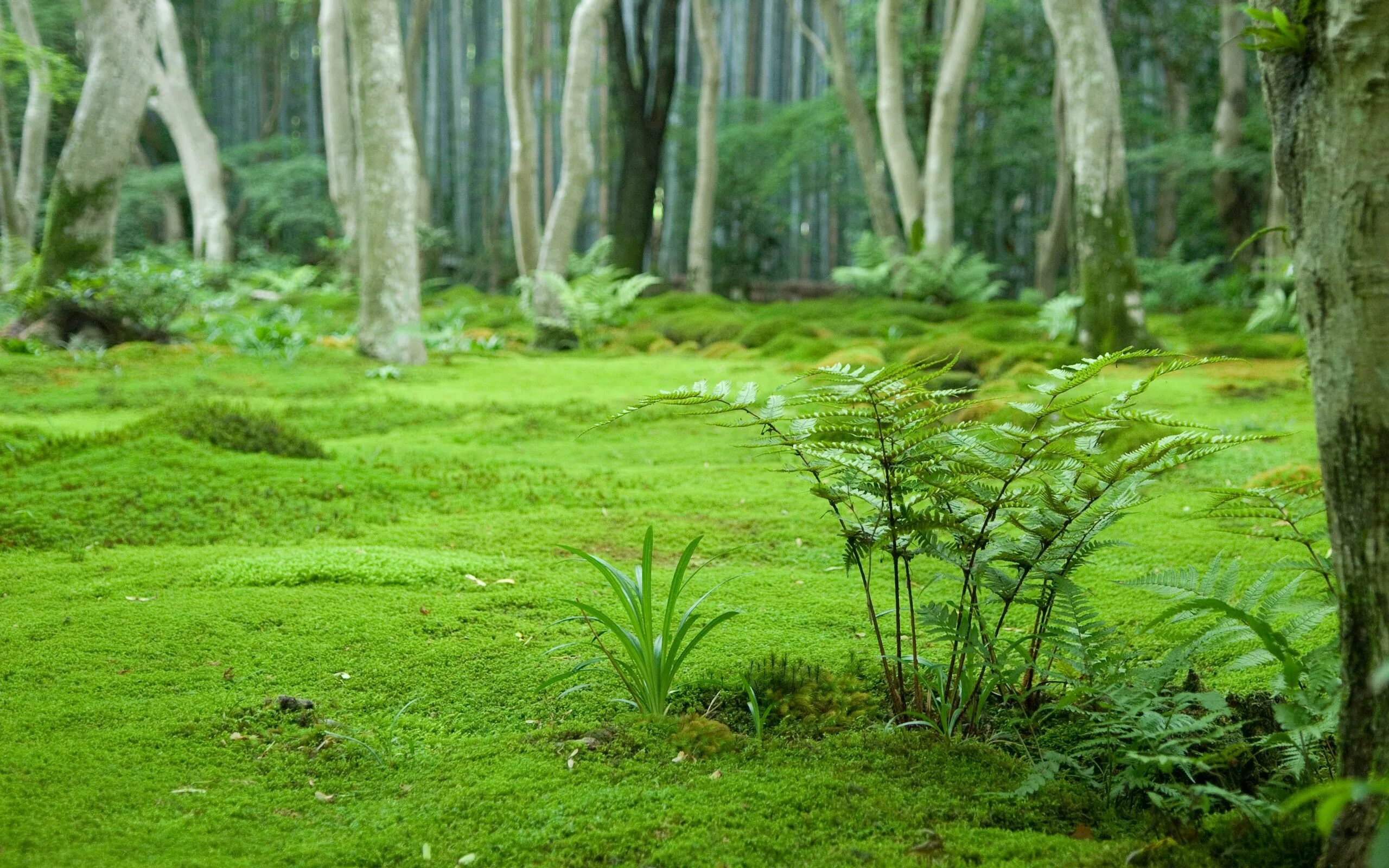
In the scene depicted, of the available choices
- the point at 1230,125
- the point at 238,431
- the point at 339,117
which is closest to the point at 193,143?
the point at 339,117

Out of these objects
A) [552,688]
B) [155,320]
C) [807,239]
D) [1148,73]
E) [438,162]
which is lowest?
[552,688]

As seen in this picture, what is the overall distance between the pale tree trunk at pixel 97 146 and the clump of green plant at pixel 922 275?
7.84 metres

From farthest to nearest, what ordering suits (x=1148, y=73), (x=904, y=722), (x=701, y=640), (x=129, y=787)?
(x=1148, y=73) → (x=701, y=640) → (x=904, y=722) → (x=129, y=787)

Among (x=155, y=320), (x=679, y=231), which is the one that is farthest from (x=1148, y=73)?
(x=155, y=320)

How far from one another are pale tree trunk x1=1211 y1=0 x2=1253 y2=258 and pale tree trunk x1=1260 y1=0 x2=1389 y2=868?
1357cm

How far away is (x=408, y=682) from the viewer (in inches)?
93.7

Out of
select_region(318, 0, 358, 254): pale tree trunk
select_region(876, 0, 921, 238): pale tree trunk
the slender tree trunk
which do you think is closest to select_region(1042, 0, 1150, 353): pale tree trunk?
select_region(876, 0, 921, 238): pale tree trunk

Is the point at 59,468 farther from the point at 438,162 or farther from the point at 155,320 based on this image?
the point at 438,162

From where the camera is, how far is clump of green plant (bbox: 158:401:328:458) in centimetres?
463

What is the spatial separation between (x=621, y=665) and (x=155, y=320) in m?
8.11

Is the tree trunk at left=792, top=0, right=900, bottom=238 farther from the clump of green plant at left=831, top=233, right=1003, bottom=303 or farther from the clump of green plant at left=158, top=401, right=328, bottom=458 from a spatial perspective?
the clump of green plant at left=158, top=401, right=328, bottom=458

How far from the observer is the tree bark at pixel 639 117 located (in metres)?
16.4

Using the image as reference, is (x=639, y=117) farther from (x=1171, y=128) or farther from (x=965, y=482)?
(x=965, y=482)

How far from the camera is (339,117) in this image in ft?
52.4
